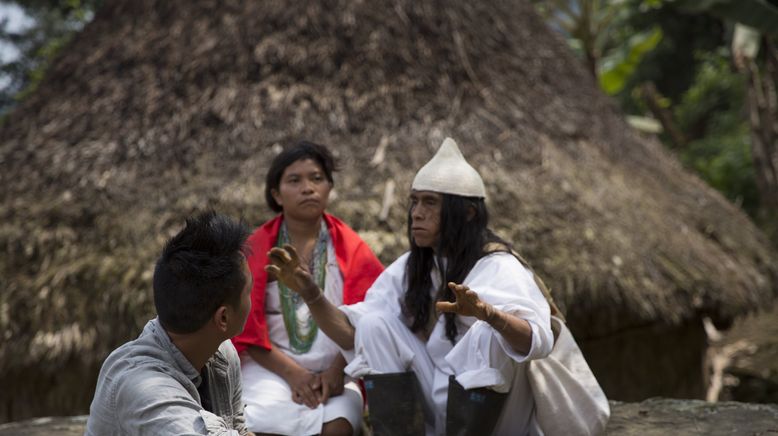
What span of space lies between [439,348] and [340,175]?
226 cm

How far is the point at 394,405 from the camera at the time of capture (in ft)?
9.09

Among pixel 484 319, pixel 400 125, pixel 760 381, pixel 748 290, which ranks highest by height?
pixel 400 125

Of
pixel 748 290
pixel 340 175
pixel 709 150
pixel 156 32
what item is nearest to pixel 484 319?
pixel 340 175

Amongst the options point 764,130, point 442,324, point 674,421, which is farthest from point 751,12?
point 442,324

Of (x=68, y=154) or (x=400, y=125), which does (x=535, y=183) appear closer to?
(x=400, y=125)

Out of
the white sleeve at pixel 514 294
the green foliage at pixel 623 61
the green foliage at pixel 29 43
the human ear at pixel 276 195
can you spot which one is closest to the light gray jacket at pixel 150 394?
the white sleeve at pixel 514 294

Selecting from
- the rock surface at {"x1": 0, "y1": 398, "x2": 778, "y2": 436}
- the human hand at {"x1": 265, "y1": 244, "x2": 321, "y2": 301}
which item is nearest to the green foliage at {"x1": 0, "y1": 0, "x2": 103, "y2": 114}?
the rock surface at {"x1": 0, "y1": 398, "x2": 778, "y2": 436}

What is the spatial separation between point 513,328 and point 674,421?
1.10 m

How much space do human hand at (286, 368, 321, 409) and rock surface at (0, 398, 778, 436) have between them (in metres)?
0.90

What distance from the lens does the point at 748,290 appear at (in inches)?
220

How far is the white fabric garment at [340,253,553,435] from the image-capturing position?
A: 2.60 metres

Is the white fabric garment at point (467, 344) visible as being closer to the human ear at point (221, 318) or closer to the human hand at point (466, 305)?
the human hand at point (466, 305)

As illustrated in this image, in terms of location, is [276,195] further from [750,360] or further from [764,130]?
[750,360]

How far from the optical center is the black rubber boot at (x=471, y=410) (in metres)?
2.62
